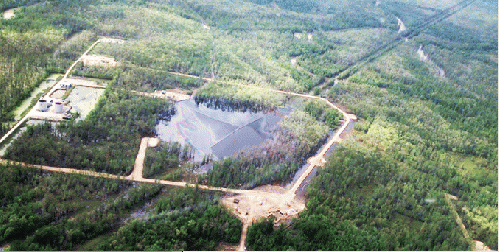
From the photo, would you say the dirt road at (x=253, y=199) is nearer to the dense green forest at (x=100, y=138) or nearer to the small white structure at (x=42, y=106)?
the dense green forest at (x=100, y=138)

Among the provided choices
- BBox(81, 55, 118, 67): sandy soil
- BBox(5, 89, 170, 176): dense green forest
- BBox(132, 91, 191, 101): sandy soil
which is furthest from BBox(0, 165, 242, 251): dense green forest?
BBox(81, 55, 118, 67): sandy soil

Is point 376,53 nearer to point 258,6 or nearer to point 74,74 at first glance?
point 258,6

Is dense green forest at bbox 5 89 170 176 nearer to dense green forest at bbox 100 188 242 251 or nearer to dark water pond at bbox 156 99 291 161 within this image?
dark water pond at bbox 156 99 291 161

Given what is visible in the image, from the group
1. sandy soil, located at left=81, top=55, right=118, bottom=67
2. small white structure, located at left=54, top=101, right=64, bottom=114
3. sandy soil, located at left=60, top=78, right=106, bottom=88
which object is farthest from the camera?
sandy soil, located at left=81, top=55, right=118, bottom=67

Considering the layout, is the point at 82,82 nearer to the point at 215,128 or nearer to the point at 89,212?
the point at 215,128

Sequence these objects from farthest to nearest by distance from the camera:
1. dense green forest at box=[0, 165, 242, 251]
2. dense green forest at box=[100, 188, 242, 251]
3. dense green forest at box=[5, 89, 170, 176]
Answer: dense green forest at box=[5, 89, 170, 176] → dense green forest at box=[100, 188, 242, 251] → dense green forest at box=[0, 165, 242, 251]

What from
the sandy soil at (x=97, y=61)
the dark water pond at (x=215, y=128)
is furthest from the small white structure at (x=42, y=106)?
the sandy soil at (x=97, y=61)

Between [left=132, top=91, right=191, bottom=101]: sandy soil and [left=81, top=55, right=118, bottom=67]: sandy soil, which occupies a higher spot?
[left=81, top=55, right=118, bottom=67]: sandy soil
